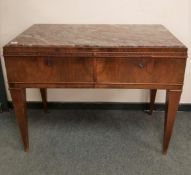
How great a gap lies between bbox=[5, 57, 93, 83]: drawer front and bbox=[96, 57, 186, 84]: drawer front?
0.24 feet

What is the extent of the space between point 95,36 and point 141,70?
0.31 m

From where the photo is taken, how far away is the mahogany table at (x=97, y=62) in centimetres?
115

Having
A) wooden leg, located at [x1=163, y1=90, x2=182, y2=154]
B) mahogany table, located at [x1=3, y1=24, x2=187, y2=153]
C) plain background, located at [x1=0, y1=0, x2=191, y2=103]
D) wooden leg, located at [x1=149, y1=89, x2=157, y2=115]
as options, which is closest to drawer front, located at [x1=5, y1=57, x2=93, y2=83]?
mahogany table, located at [x1=3, y1=24, x2=187, y2=153]

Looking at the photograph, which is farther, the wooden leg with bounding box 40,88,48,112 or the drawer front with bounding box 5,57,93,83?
the wooden leg with bounding box 40,88,48,112

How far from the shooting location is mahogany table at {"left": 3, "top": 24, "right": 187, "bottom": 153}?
3.76 ft

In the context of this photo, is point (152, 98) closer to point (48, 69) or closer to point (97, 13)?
point (97, 13)

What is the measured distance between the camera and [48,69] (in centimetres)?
120

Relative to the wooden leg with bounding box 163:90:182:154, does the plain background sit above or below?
above

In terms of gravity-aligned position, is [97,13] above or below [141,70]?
above

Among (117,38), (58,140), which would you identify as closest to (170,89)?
(117,38)

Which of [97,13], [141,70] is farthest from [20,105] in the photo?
[97,13]

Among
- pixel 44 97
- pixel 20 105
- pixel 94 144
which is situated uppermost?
pixel 20 105

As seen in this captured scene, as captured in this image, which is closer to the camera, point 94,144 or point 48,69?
point 48,69

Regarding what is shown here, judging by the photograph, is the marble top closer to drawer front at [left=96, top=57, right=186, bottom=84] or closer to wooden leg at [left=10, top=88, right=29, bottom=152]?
drawer front at [left=96, top=57, right=186, bottom=84]
